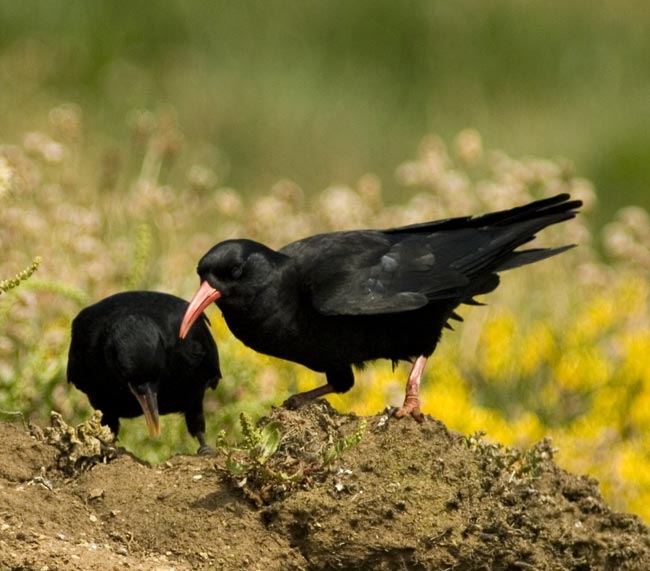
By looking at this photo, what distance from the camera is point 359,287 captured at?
18.5 feet

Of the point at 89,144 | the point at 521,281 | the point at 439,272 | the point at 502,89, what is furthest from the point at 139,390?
the point at 502,89

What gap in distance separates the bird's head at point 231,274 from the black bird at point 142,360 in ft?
1.92

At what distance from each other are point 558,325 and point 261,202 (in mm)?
1867

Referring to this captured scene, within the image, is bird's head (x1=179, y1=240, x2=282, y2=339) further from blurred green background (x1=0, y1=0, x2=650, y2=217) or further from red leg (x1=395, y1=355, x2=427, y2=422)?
blurred green background (x1=0, y1=0, x2=650, y2=217)

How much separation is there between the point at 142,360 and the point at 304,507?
1.67 m

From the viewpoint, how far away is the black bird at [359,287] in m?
5.49

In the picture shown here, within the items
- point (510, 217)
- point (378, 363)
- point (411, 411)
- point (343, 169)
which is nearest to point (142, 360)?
point (411, 411)

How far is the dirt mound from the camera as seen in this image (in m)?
4.35

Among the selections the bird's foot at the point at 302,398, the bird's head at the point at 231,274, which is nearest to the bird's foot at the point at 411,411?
the bird's foot at the point at 302,398

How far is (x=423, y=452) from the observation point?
4742mm

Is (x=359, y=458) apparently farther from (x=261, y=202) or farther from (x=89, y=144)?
(x=89, y=144)

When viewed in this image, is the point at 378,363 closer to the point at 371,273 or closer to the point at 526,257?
the point at 526,257

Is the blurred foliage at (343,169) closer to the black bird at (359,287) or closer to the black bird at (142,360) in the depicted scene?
the black bird at (142,360)

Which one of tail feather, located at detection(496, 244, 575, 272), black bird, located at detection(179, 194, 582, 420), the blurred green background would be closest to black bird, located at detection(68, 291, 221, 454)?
black bird, located at detection(179, 194, 582, 420)
